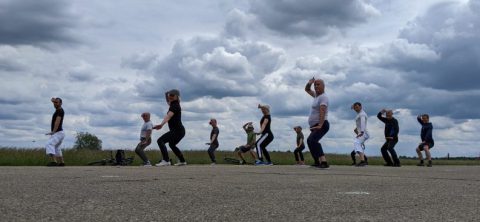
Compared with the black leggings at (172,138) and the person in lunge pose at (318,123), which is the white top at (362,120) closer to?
the person in lunge pose at (318,123)

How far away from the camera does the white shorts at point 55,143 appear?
14.9 metres

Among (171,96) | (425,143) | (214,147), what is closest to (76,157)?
(214,147)

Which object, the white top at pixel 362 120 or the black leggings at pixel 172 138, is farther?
the white top at pixel 362 120

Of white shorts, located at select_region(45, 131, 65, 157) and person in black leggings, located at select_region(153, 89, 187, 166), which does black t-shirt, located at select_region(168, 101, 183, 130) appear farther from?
white shorts, located at select_region(45, 131, 65, 157)

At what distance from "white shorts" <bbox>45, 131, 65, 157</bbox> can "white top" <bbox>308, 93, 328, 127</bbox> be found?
6.28m

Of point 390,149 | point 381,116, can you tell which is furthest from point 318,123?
point 381,116

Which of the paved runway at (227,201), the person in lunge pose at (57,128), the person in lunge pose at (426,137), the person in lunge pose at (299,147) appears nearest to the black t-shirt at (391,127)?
the person in lunge pose at (426,137)

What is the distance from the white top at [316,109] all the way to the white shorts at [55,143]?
6.28m

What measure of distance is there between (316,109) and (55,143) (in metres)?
6.54

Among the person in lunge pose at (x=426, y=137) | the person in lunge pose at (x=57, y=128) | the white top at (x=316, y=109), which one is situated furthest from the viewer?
the person in lunge pose at (x=426, y=137)

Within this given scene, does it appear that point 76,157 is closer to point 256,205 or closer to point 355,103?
point 355,103

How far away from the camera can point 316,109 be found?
1326 cm

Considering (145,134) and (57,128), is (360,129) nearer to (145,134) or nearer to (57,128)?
(145,134)

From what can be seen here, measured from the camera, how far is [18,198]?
18.2ft
